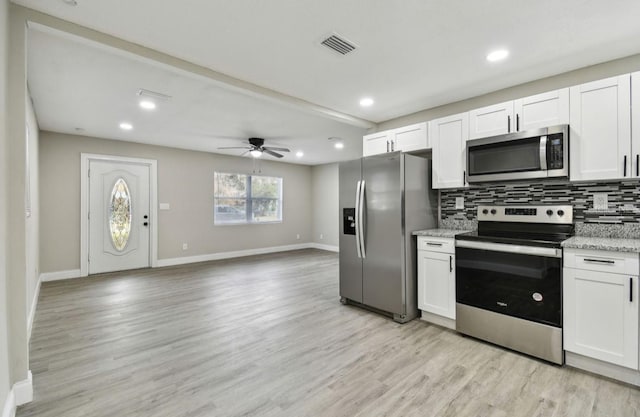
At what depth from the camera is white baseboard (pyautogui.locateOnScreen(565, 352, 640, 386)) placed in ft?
6.69

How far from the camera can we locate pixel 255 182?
7.67 metres

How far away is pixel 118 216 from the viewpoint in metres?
5.59

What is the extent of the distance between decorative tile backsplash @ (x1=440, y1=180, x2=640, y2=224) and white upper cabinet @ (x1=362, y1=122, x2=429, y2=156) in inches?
29.1

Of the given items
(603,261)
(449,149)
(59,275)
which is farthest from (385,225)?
(59,275)

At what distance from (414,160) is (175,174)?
16.5 ft

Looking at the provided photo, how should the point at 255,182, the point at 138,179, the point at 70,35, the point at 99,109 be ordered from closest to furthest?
1. the point at 70,35
2. the point at 99,109
3. the point at 138,179
4. the point at 255,182

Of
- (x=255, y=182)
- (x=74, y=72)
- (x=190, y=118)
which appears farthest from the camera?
(x=255, y=182)

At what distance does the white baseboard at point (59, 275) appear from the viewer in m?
4.86

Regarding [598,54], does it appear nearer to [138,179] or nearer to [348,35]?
[348,35]

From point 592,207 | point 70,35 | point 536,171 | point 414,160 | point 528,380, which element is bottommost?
point 528,380

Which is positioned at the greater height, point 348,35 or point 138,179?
point 348,35

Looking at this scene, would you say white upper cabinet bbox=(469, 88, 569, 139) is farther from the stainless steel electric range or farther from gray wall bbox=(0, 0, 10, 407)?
gray wall bbox=(0, 0, 10, 407)

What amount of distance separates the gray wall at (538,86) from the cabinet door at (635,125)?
0.49m

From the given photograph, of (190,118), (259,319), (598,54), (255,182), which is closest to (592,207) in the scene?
(598,54)
